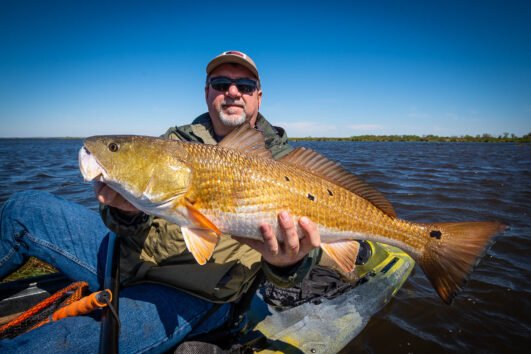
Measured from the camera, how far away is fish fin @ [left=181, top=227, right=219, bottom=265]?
221 centimetres

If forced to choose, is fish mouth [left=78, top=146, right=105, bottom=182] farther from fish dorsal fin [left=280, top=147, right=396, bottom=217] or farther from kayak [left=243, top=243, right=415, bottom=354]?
kayak [left=243, top=243, right=415, bottom=354]

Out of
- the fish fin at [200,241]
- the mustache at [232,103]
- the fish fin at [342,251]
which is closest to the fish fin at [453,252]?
the fish fin at [342,251]

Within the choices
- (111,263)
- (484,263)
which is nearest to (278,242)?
(111,263)

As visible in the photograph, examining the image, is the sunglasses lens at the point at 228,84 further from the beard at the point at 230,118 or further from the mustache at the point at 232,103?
the beard at the point at 230,118

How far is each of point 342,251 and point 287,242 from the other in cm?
63

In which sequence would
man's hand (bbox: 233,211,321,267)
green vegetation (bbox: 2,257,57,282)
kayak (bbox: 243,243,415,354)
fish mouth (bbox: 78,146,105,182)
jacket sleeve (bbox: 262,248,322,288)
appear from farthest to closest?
green vegetation (bbox: 2,257,57,282) < kayak (bbox: 243,243,415,354) < jacket sleeve (bbox: 262,248,322,288) < man's hand (bbox: 233,211,321,267) < fish mouth (bbox: 78,146,105,182)

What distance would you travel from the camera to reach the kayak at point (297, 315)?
126 inches

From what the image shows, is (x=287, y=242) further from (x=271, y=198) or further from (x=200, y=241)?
(x=200, y=241)

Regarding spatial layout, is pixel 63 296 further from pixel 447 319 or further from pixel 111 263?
pixel 447 319

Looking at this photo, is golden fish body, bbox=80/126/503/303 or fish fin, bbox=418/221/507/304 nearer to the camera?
golden fish body, bbox=80/126/503/303

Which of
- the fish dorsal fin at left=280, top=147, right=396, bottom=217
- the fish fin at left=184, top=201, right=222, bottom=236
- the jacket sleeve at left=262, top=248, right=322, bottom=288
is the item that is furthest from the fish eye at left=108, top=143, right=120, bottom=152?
the jacket sleeve at left=262, top=248, right=322, bottom=288

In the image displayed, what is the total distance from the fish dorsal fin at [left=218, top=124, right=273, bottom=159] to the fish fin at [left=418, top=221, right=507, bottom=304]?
1.71m

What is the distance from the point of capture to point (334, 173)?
2.66m

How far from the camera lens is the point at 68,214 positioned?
3090 millimetres
